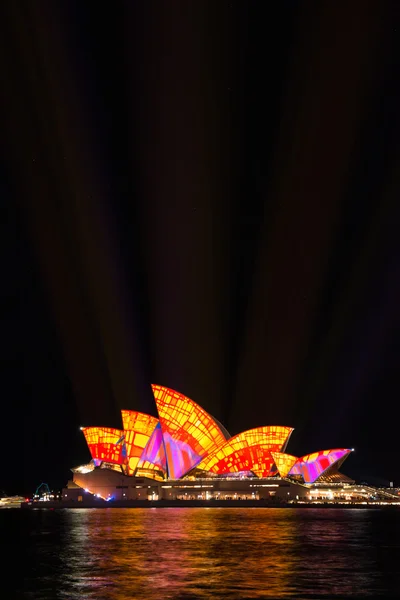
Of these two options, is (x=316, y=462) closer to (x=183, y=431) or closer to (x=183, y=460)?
(x=183, y=460)

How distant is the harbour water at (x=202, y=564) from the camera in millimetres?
22172

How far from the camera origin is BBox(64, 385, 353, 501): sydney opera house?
87.8 metres

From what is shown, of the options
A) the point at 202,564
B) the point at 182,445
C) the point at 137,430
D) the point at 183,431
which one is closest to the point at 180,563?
the point at 202,564

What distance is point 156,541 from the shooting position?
3800cm

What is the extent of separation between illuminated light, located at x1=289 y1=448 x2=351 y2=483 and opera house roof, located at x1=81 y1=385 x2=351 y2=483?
331cm

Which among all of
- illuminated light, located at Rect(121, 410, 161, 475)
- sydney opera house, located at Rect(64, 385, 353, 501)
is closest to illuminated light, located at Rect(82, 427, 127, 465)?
sydney opera house, located at Rect(64, 385, 353, 501)

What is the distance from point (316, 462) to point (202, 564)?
77847 millimetres

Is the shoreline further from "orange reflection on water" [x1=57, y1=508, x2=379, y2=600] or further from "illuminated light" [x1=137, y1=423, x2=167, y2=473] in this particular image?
"orange reflection on water" [x1=57, y1=508, x2=379, y2=600]

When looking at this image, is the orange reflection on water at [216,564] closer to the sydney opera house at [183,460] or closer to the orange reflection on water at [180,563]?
the orange reflection on water at [180,563]

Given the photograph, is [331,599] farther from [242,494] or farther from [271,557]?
[242,494]

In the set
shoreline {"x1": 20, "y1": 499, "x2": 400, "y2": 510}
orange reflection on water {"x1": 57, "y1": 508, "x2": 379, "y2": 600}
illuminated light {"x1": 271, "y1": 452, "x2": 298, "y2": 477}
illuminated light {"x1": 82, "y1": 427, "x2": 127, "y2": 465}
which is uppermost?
illuminated light {"x1": 82, "y1": 427, "x2": 127, "y2": 465}

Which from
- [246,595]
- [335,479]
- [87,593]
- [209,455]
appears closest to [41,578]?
[87,593]

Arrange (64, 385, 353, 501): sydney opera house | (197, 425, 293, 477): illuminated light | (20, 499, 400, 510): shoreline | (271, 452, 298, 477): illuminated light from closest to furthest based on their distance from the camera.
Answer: (64, 385, 353, 501): sydney opera house < (20, 499, 400, 510): shoreline < (197, 425, 293, 477): illuminated light < (271, 452, 298, 477): illuminated light

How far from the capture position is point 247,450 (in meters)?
93.1
